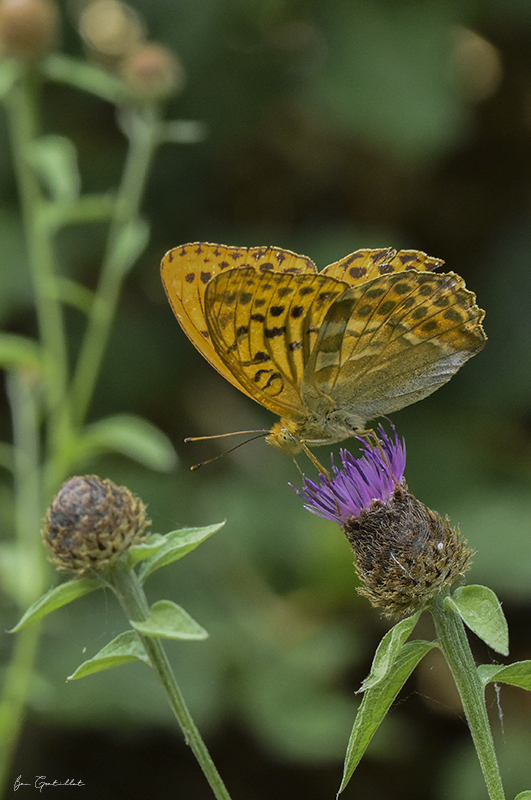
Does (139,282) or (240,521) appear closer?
(240,521)

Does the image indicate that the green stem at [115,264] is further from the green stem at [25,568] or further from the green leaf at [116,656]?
the green leaf at [116,656]

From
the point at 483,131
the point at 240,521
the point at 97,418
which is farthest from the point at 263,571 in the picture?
the point at 483,131

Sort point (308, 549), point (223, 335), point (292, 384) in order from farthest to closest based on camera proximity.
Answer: point (308, 549) < point (292, 384) < point (223, 335)

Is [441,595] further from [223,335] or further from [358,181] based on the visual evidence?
[358,181]

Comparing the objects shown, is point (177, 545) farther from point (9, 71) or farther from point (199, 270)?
point (9, 71)

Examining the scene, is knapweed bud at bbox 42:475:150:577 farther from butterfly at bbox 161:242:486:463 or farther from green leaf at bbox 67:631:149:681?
butterfly at bbox 161:242:486:463

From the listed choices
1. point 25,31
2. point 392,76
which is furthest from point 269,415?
point 25,31
